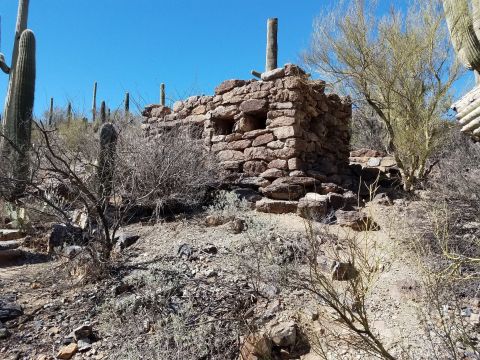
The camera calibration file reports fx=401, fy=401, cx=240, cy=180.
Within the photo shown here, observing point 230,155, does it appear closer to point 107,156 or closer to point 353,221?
point 107,156

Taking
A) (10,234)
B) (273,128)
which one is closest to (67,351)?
(10,234)

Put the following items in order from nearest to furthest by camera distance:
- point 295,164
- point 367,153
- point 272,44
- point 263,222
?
point 263,222 → point 295,164 → point 272,44 → point 367,153

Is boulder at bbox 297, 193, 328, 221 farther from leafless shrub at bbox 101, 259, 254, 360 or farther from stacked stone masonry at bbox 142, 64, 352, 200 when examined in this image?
leafless shrub at bbox 101, 259, 254, 360

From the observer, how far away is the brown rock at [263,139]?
583 cm

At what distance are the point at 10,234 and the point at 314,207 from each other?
404 centimetres

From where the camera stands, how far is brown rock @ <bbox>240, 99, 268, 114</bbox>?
5984 millimetres

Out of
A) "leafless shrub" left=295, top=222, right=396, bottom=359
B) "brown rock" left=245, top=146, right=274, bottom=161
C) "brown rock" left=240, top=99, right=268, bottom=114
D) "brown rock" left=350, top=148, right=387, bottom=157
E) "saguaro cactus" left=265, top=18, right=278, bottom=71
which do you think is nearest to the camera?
"leafless shrub" left=295, top=222, right=396, bottom=359

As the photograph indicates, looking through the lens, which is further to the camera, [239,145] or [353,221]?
[239,145]

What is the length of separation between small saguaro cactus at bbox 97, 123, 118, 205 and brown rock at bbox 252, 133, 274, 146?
2.00 metres

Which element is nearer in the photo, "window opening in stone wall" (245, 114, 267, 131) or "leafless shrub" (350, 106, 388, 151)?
"window opening in stone wall" (245, 114, 267, 131)

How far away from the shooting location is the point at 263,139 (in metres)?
5.90

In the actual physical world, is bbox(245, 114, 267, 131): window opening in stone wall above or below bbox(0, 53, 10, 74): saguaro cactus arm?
below

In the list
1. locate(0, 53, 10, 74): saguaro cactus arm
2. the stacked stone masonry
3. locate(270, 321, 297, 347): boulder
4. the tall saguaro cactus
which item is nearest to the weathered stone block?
the stacked stone masonry

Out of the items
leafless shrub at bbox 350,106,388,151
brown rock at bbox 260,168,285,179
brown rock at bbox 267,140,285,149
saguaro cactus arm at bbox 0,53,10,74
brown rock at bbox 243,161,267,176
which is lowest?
brown rock at bbox 260,168,285,179
